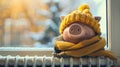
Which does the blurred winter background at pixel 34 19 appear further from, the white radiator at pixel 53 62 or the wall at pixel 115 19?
the white radiator at pixel 53 62

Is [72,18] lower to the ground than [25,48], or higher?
higher

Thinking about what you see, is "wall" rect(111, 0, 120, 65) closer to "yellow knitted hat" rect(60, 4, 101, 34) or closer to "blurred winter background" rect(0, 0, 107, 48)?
"blurred winter background" rect(0, 0, 107, 48)

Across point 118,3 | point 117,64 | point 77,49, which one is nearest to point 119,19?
point 118,3

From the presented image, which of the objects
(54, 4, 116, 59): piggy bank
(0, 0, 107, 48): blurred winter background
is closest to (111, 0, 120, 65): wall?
(0, 0, 107, 48): blurred winter background

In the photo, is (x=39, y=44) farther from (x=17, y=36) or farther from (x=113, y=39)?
(x=113, y=39)

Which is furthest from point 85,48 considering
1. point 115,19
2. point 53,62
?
point 115,19

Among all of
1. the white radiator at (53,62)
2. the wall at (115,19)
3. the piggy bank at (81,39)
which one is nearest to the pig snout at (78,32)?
the piggy bank at (81,39)

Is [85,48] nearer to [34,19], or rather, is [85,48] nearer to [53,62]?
[53,62]
